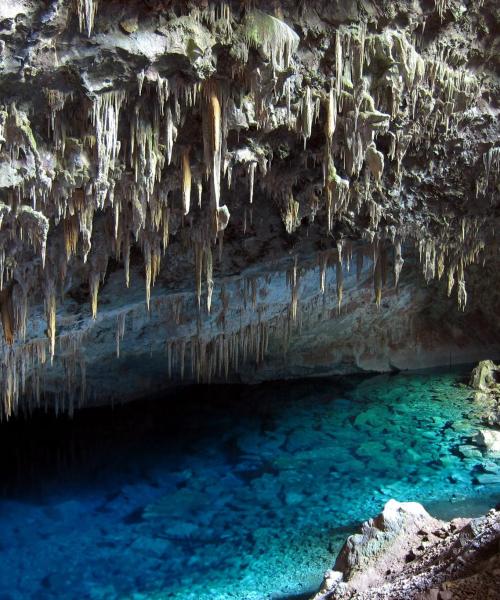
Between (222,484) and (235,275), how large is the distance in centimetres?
306

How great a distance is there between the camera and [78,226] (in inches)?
227

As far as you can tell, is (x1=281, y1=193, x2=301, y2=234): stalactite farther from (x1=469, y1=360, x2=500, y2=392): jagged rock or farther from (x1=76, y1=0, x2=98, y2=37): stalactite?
(x1=469, y1=360, x2=500, y2=392): jagged rock

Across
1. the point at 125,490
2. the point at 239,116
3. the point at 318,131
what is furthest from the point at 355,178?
the point at 125,490

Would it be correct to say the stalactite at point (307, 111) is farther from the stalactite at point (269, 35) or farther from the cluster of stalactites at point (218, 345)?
the cluster of stalactites at point (218, 345)

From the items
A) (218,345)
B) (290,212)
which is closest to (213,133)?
(290,212)

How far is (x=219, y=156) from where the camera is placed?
5277 millimetres

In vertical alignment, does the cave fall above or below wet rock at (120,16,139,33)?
below

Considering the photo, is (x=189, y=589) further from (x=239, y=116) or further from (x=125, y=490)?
(x=239, y=116)

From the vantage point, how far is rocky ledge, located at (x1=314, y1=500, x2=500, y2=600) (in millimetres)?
3889

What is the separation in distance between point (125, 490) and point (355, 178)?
17.8ft

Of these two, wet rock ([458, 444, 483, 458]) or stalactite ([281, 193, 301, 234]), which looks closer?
stalactite ([281, 193, 301, 234])

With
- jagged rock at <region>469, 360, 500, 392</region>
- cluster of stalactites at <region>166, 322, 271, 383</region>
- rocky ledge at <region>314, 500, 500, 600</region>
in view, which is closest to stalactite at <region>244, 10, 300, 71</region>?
rocky ledge at <region>314, 500, 500, 600</region>

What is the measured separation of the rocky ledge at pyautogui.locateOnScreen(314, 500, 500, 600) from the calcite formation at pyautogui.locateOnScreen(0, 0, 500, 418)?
10.1 feet

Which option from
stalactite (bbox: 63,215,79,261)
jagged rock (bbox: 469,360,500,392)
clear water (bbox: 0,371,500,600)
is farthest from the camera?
jagged rock (bbox: 469,360,500,392)
